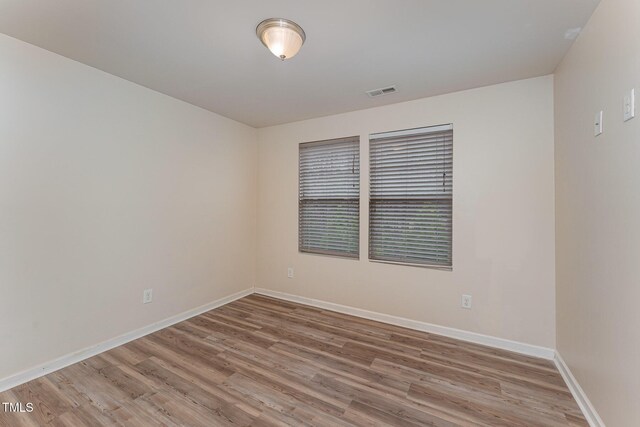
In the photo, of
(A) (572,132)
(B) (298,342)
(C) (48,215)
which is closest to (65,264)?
(C) (48,215)

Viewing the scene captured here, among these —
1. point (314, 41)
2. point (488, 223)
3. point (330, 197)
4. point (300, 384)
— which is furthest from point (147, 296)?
point (488, 223)

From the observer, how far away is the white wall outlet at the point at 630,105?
126 cm

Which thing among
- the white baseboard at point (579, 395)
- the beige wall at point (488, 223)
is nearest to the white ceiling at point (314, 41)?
the beige wall at point (488, 223)

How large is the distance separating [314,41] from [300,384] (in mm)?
2430

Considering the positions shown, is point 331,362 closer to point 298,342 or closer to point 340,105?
point 298,342

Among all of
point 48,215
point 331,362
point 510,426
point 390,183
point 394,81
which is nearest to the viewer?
point 510,426

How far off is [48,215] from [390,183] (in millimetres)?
3032

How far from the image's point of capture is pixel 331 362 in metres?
2.28

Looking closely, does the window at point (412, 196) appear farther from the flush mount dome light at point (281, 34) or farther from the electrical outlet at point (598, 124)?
the flush mount dome light at point (281, 34)

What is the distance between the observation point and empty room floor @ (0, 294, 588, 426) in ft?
5.51

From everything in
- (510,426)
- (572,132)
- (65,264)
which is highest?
(572,132)

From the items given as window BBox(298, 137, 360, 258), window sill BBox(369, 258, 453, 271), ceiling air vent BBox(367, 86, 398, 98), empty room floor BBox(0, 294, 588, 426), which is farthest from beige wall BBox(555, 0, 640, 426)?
window BBox(298, 137, 360, 258)

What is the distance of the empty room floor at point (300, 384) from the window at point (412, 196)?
85 cm

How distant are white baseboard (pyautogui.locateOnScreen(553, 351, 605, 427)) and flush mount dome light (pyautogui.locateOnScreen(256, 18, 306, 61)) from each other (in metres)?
2.84
